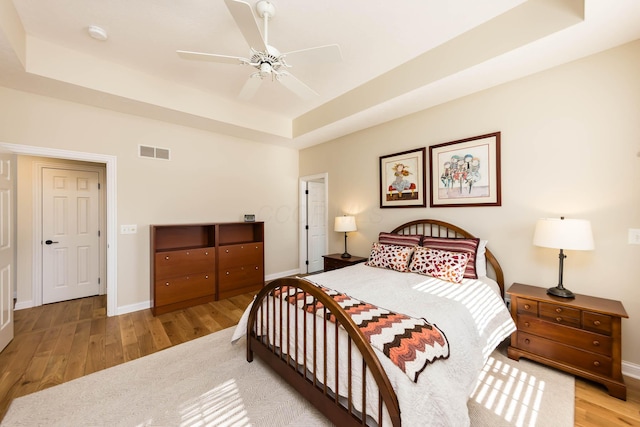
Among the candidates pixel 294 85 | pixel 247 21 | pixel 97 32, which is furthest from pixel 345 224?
pixel 97 32

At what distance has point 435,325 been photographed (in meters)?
1.60

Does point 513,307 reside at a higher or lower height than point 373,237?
lower

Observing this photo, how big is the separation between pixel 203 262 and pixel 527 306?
3.82 metres

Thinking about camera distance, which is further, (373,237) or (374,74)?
(373,237)

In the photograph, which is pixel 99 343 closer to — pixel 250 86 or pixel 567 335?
pixel 250 86

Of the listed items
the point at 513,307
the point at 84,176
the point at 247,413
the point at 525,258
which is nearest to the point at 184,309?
the point at 247,413

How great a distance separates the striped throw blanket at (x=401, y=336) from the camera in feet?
4.11

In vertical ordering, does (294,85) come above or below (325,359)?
above

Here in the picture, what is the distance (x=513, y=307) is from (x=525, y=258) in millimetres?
599

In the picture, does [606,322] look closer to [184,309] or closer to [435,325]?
[435,325]

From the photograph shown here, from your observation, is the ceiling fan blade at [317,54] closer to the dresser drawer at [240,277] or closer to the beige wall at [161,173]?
the beige wall at [161,173]

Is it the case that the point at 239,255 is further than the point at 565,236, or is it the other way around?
the point at 239,255

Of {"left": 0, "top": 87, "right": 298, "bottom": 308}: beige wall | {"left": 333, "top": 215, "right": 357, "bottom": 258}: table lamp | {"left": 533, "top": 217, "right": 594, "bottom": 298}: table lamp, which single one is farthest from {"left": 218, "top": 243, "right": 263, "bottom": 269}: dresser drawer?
{"left": 533, "top": 217, "right": 594, "bottom": 298}: table lamp

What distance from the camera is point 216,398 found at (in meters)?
1.87
